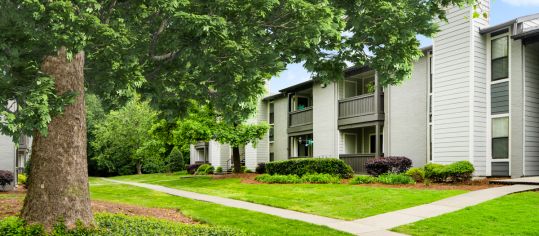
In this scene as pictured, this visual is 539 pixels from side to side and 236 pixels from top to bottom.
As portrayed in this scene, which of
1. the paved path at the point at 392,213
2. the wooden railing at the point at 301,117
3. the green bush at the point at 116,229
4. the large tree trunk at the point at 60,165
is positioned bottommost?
the paved path at the point at 392,213

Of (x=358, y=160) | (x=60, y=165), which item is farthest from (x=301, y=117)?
(x=60, y=165)

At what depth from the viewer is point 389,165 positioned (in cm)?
1983

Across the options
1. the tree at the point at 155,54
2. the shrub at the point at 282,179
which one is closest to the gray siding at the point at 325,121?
the shrub at the point at 282,179

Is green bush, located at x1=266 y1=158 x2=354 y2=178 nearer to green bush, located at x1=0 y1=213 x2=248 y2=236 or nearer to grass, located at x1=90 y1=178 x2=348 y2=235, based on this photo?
grass, located at x1=90 y1=178 x2=348 y2=235

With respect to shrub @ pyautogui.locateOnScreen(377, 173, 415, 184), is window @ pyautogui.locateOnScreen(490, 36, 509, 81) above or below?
above

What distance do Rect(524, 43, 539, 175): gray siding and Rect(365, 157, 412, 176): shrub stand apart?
15.4 feet

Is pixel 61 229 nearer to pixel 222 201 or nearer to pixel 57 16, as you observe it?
pixel 57 16

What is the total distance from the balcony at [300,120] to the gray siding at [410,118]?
7.52 meters

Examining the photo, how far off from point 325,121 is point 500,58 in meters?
11.2

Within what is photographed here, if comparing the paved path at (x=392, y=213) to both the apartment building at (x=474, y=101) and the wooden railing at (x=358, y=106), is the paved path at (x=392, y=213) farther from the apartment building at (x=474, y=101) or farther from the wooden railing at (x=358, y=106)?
the wooden railing at (x=358, y=106)

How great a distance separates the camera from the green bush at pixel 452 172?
16.4 metres

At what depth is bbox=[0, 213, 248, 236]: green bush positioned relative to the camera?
7914 mm

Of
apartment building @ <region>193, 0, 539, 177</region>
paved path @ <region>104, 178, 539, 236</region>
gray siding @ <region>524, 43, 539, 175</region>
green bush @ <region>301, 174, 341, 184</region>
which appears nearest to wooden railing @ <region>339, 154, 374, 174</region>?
apartment building @ <region>193, 0, 539, 177</region>

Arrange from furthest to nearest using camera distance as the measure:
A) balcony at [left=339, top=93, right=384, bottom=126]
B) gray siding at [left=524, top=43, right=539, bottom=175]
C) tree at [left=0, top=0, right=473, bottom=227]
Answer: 1. balcony at [left=339, top=93, right=384, bottom=126]
2. gray siding at [left=524, top=43, right=539, bottom=175]
3. tree at [left=0, top=0, right=473, bottom=227]
